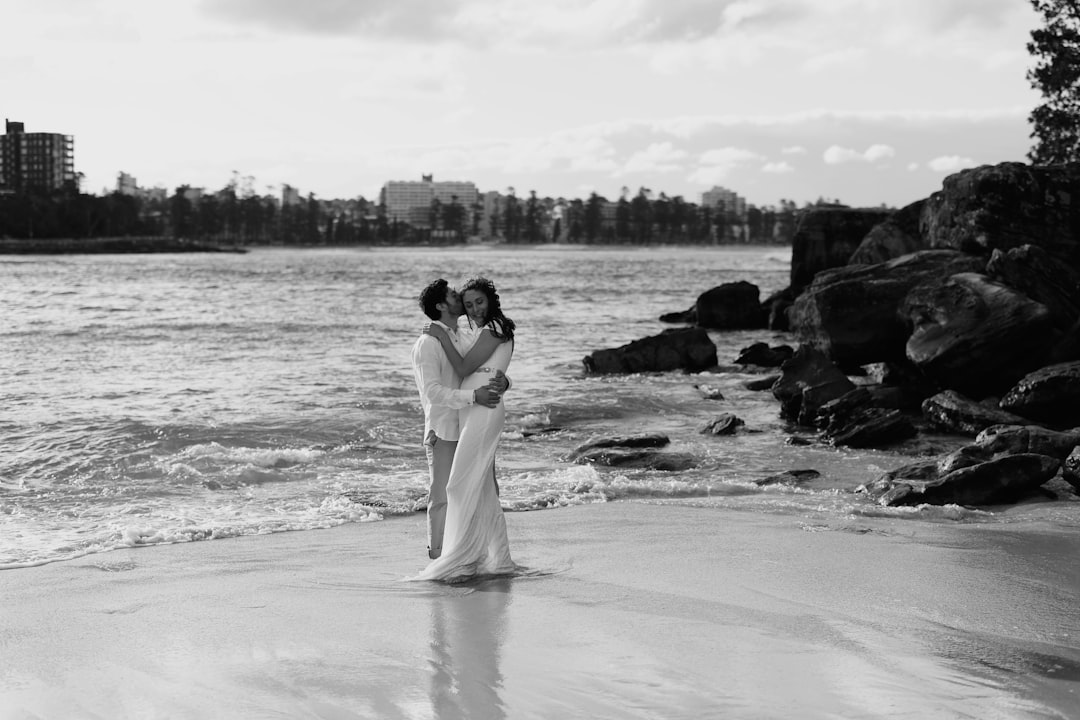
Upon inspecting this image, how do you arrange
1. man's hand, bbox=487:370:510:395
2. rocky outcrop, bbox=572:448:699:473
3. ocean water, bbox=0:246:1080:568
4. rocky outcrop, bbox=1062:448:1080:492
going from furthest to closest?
rocky outcrop, bbox=572:448:699:473 < rocky outcrop, bbox=1062:448:1080:492 < ocean water, bbox=0:246:1080:568 < man's hand, bbox=487:370:510:395

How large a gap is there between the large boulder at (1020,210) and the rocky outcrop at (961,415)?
4.98 meters

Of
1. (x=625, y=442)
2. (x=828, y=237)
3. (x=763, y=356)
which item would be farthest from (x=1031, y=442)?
(x=828, y=237)

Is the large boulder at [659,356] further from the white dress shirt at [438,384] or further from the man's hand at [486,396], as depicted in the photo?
the man's hand at [486,396]

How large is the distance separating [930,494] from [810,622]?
4369 millimetres

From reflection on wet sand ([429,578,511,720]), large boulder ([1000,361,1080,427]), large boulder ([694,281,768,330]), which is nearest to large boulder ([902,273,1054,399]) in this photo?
large boulder ([1000,361,1080,427])

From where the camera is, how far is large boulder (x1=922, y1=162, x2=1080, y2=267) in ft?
62.2

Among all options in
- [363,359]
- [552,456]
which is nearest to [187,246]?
[363,359]

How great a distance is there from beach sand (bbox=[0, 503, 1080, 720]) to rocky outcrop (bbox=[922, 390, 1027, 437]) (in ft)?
18.5

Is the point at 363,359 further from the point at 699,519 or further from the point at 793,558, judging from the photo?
the point at 793,558

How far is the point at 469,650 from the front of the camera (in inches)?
214

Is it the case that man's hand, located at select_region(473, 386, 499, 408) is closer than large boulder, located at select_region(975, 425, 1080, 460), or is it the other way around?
man's hand, located at select_region(473, 386, 499, 408)

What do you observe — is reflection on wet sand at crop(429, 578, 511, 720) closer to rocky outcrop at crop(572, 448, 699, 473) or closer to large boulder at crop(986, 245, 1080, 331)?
rocky outcrop at crop(572, 448, 699, 473)

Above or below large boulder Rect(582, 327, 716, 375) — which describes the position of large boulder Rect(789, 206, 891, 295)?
above

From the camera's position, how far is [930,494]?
32.0 feet
